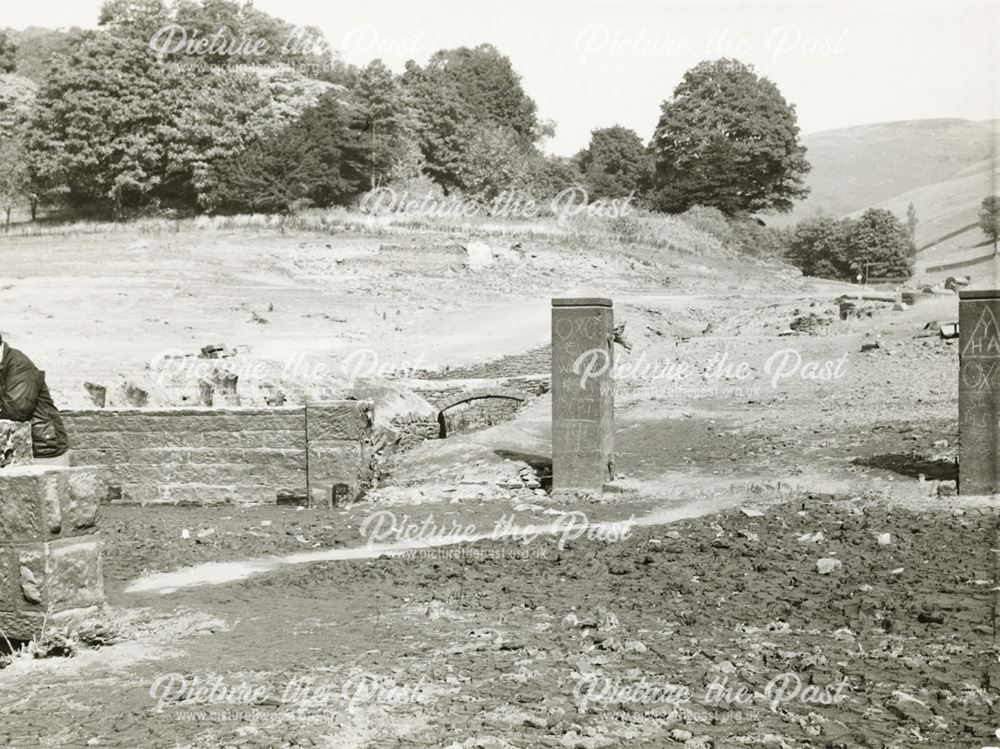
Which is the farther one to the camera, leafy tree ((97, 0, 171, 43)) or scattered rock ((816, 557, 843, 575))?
leafy tree ((97, 0, 171, 43))

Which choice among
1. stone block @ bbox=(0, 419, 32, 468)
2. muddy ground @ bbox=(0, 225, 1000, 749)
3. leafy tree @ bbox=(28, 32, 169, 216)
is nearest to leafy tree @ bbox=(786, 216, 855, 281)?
leafy tree @ bbox=(28, 32, 169, 216)

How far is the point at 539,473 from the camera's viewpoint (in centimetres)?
1398

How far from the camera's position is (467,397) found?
1750 cm

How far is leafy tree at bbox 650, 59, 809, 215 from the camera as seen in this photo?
5672cm

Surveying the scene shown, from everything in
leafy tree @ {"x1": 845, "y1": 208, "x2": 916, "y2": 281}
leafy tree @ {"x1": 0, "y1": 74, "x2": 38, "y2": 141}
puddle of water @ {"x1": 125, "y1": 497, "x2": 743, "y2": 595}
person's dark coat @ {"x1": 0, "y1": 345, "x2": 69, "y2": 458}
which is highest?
leafy tree @ {"x1": 0, "y1": 74, "x2": 38, "y2": 141}

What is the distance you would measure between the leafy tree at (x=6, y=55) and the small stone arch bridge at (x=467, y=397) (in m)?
70.4

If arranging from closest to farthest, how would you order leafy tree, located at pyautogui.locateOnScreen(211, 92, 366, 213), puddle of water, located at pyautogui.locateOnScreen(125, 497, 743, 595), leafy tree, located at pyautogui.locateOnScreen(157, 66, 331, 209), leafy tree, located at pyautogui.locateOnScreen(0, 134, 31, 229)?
puddle of water, located at pyautogui.locateOnScreen(125, 497, 743, 595), leafy tree, located at pyautogui.locateOnScreen(211, 92, 366, 213), leafy tree, located at pyautogui.locateOnScreen(157, 66, 331, 209), leafy tree, located at pyautogui.locateOnScreen(0, 134, 31, 229)

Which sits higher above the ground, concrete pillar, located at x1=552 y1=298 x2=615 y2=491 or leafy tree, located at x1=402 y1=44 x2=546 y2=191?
leafy tree, located at x1=402 y1=44 x2=546 y2=191

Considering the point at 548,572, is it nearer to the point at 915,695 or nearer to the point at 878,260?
the point at 915,695

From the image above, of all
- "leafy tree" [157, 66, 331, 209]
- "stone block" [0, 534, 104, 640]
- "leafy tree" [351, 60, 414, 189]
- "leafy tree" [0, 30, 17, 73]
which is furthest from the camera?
"leafy tree" [0, 30, 17, 73]

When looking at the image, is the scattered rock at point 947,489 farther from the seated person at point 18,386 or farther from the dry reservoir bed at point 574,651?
the seated person at point 18,386

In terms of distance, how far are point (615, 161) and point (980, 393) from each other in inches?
2330

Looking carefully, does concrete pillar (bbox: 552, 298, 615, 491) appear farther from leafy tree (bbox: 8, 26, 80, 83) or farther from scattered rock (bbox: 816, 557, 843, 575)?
leafy tree (bbox: 8, 26, 80, 83)

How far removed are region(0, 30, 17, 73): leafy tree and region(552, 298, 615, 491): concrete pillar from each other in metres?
74.9
